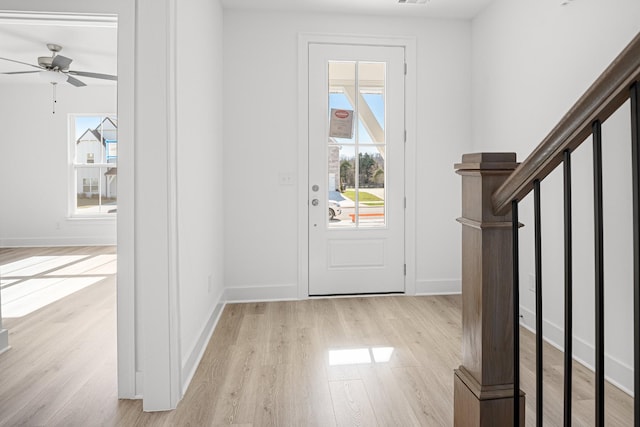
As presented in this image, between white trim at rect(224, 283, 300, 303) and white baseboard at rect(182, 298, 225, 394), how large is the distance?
1.09ft

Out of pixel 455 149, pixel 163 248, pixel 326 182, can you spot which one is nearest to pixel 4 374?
pixel 163 248

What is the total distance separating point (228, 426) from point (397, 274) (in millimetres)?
2391

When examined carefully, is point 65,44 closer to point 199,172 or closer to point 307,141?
point 307,141

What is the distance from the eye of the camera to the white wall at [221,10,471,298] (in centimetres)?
368

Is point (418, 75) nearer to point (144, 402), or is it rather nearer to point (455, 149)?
point (455, 149)

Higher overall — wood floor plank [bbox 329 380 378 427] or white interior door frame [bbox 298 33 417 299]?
white interior door frame [bbox 298 33 417 299]

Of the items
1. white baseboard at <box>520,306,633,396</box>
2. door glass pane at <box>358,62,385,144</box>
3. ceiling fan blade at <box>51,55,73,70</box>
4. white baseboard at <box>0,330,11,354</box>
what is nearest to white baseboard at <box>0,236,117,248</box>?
ceiling fan blade at <box>51,55,73,70</box>

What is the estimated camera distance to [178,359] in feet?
6.72

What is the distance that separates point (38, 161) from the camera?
6.75 m

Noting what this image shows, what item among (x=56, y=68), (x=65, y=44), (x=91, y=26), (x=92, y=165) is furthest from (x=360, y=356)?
(x=92, y=165)

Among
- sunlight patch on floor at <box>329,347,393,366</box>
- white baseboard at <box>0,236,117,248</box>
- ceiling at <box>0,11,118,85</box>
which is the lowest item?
sunlight patch on floor at <box>329,347,393,366</box>

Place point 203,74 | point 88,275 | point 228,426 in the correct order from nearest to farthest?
point 228,426 < point 203,74 < point 88,275

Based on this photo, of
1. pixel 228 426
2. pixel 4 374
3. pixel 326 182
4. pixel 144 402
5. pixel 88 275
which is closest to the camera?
pixel 228 426

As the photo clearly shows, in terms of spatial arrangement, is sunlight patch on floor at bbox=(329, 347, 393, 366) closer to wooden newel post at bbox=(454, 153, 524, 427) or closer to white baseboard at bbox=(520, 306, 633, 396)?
white baseboard at bbox=(520, 306, 633, 396)
